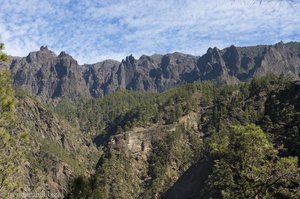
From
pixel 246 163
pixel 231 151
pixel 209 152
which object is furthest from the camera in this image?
pixel 209 152

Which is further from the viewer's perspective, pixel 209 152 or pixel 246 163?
pixel 209 152

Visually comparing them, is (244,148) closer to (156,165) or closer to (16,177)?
(16,177)

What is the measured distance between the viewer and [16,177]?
106ft

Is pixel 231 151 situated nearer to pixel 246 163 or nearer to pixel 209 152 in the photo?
pixel 246 163

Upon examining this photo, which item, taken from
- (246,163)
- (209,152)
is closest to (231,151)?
(246,163)

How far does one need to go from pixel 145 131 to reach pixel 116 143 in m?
18.3

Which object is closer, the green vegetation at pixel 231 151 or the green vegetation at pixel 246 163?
the green vegetation at pixel 246 163

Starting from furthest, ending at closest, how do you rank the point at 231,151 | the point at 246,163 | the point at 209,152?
the point at 209,152, the point at 231,151, the point at 246,163

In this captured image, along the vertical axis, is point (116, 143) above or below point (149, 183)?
above

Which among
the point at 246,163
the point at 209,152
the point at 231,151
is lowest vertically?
the point at 209,152

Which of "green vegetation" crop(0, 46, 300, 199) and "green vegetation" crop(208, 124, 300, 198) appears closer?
"green vegetation" crop(208, 124, 300, 198)

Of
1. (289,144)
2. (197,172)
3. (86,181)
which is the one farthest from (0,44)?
(197,172)

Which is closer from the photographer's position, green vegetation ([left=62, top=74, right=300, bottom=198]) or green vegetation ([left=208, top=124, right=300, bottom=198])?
green vegetation ([left=208, top=124, right=300, bottom=198])

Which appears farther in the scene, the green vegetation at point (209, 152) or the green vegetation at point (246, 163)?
the green vegetation at point (209, 152)
